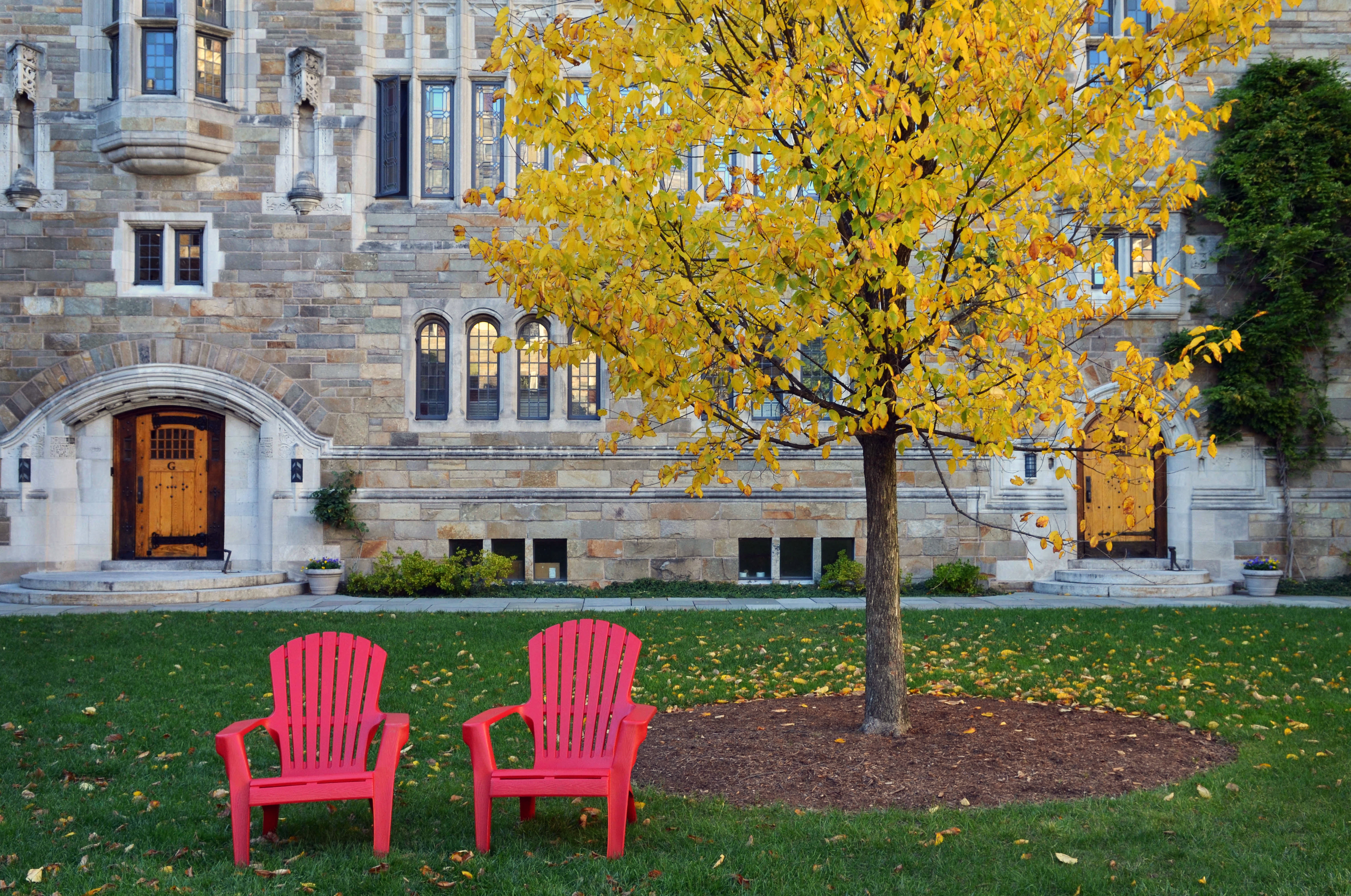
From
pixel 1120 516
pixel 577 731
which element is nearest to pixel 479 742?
pixel 577 731

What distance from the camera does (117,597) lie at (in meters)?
12.1

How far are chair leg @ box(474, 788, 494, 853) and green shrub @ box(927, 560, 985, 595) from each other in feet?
32.8

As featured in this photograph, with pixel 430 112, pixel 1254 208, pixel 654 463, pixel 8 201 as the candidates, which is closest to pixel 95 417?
pixel 8 201

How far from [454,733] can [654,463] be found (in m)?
7.86

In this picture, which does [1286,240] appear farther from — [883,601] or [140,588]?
[140,588]

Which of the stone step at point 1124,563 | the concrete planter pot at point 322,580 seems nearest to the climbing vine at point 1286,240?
the stone step at point 1124,563

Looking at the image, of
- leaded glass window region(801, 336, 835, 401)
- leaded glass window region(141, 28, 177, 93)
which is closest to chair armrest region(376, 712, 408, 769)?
leaded glass window region(801, 336, 835, 401)

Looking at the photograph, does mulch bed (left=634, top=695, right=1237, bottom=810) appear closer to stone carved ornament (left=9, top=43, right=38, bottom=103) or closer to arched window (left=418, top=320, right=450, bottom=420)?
arched window (left=418, top=320, right=450, bottom=420)

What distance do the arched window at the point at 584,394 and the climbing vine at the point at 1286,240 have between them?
8234mm

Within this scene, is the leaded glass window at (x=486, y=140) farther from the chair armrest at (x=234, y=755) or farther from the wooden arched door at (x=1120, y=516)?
the chair armrest at (x=234, y=755)

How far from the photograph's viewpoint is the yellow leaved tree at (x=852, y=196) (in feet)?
15.0

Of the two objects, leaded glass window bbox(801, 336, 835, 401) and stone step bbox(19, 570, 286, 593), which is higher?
leaded glass window bbox(801, 336, 835, 401)

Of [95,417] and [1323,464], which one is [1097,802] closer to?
[1323,464]

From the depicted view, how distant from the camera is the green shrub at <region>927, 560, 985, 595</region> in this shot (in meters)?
13.3
